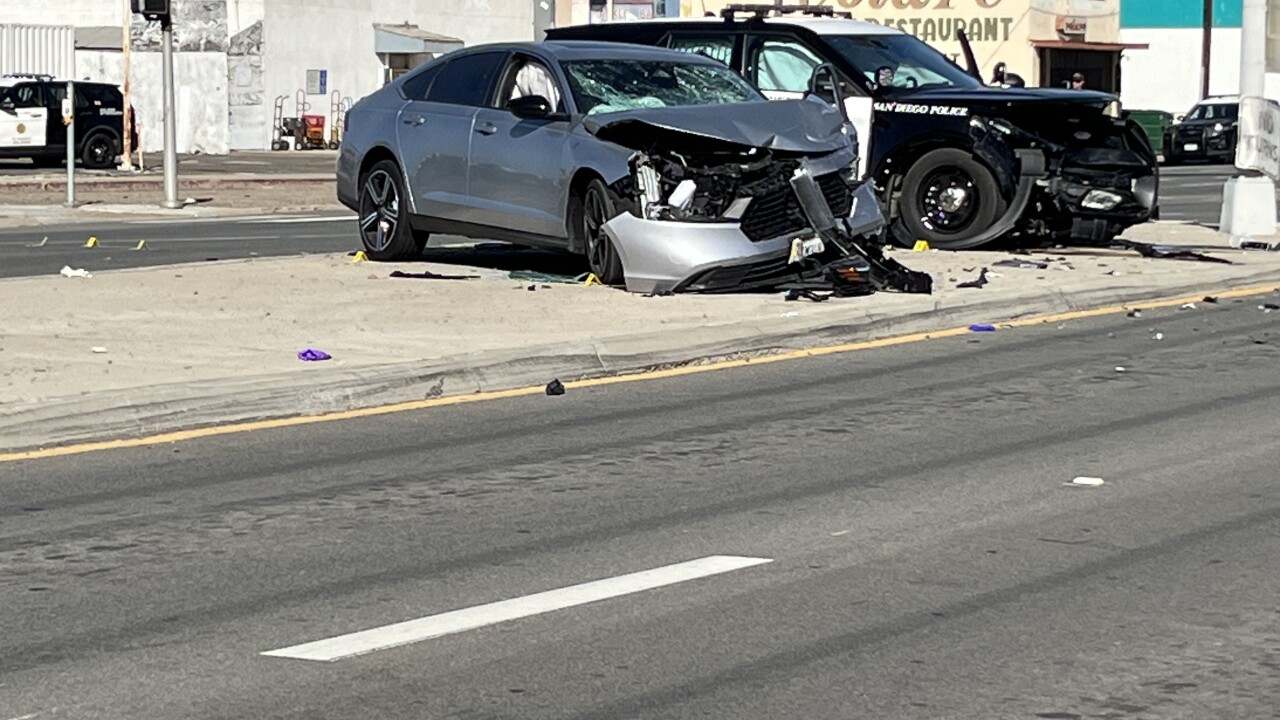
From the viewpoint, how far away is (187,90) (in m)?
55.6

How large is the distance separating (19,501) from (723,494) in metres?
2.66

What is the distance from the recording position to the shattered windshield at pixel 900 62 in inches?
756

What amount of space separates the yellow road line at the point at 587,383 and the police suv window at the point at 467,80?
414 centimetres

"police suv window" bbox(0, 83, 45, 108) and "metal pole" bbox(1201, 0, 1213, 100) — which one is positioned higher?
"metal pole" bbox(1201, 0, 1213, 100)

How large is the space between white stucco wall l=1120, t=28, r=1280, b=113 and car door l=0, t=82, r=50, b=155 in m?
43.8

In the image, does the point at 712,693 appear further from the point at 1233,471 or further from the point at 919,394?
the point at 919,394

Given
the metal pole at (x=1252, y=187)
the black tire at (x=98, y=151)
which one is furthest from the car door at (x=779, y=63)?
the black tire at (x=98, y=151)

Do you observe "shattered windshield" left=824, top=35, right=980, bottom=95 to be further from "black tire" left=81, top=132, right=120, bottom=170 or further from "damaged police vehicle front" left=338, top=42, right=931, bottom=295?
"black tire" left=81, top=132, right=120, bottom=170

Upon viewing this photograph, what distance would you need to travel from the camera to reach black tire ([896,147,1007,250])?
17875 mm

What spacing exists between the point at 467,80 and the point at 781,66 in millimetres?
3660

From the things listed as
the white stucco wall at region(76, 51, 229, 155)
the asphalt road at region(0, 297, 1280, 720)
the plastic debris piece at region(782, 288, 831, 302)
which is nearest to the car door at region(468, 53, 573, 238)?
the plastic debris piece at region(782, 288, 831, 302)

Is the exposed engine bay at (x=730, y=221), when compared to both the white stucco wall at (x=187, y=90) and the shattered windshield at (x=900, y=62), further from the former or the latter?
the white stucco wall at (x=187, y=90)

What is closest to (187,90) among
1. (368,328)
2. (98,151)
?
(98,151)

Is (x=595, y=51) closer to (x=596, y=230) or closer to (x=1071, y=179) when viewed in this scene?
(x=596, y=230)
